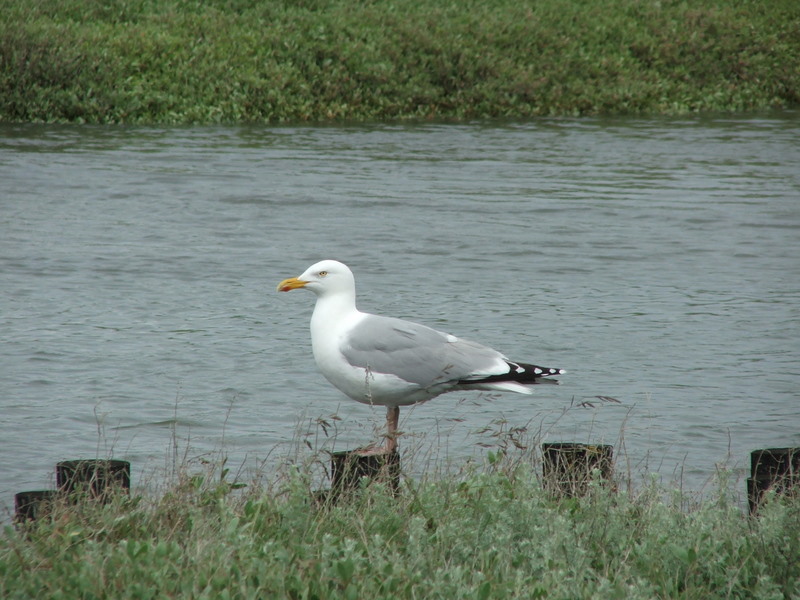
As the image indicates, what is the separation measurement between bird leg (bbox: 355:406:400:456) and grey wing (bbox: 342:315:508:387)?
1.03ft

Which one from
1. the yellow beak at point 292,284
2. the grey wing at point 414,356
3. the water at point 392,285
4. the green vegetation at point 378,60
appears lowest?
the water at point 392,285

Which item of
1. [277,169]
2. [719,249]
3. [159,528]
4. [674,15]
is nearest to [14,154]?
[277,169]

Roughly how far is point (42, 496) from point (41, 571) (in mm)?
542

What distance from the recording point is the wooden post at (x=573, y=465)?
4730mm

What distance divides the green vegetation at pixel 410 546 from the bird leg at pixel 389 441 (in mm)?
236

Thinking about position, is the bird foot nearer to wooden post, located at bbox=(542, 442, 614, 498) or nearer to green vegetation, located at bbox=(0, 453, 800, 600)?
green vegetation, located at bbox=(0, 453, 800, 600)

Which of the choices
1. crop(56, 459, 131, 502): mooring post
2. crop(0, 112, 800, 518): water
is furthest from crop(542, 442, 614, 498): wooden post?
crop(56, 459, 131, 502): mooring post

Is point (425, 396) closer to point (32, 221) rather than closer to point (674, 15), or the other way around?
point (32, 221)

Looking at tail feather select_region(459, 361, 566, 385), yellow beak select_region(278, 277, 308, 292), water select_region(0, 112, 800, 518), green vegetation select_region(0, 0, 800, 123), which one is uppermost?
green vegetation select_region(0, 0, 800, 123)

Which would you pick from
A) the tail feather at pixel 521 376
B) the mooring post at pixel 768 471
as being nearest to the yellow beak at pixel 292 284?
the tail feather at pixel 521 376

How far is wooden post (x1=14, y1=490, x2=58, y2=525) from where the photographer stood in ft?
13.5

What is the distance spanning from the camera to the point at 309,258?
38.2ft

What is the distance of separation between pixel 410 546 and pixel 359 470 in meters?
0.79

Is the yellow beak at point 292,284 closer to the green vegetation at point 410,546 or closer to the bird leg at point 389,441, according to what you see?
the bird leg at point 389,441
